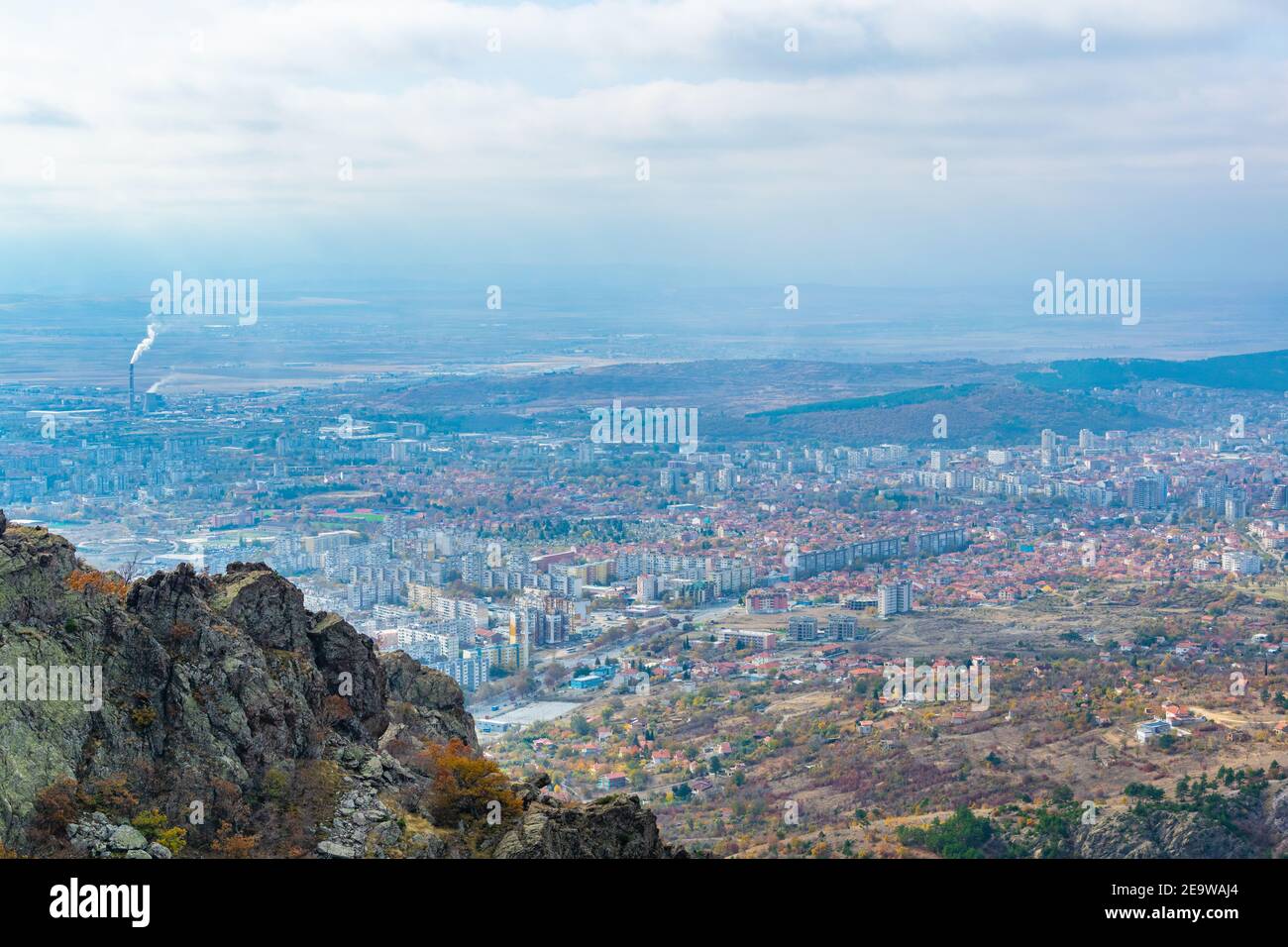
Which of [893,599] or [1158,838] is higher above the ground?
[893,599]

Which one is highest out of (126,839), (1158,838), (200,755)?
(200,755)

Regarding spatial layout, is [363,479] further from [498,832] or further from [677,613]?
[498,832]

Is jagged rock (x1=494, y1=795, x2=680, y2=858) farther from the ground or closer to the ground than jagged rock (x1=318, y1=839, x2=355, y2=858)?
closer to the ground

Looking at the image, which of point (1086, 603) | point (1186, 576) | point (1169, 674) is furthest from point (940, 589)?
point (1169, 674)

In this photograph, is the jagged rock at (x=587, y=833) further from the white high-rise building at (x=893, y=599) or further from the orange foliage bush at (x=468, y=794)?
the white high-rise building at (x=893, y=599)

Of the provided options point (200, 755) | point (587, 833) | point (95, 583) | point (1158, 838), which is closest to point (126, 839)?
point (200, 755)

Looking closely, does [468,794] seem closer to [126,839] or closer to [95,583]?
[126,839]

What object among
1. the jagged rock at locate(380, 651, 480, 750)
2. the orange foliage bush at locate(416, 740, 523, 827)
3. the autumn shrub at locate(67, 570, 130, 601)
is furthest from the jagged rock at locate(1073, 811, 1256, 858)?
the autumn shrub at locate(67, 570, 130, 601)

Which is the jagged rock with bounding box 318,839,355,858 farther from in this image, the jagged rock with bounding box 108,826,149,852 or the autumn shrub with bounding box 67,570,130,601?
the autumn shrub with bounding box 67,570,130,601

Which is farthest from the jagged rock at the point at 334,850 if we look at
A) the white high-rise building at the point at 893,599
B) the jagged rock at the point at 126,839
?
the white high-rise building at the point at 893,599
